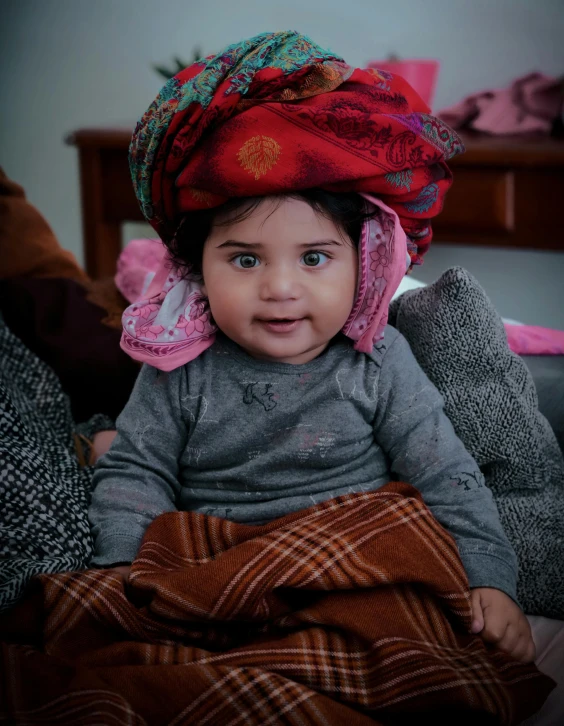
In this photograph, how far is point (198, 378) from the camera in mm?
985

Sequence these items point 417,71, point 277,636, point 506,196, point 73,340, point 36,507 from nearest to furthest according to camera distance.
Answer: point 277,636 < point 36,507 < point 73,340 < point 506,196 < point 417,71

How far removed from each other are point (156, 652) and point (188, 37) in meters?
2.61

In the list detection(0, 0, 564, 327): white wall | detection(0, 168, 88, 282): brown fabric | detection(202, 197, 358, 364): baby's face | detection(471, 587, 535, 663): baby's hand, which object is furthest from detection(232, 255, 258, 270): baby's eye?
detection(0, 0, 564, 327): white wall

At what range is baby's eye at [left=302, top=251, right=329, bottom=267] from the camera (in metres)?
0.92

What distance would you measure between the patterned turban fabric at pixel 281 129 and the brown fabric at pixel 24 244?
703mm

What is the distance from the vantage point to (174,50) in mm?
2922

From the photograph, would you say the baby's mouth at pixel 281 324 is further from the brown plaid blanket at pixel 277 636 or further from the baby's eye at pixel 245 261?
the brown plaid blanket at pixel 277 636

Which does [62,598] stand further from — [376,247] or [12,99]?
[12,99]

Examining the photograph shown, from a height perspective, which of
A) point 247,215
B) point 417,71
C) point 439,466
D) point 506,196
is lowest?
point 439,466

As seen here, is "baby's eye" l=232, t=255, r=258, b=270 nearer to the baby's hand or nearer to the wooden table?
the baby's hand

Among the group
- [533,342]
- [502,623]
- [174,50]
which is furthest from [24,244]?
[174,50]

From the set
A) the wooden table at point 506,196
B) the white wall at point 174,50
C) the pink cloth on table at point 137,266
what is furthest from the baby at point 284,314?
the white wall at point 174,50

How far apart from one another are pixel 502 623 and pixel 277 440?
33cm

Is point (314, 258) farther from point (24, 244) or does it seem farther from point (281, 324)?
point (24, 244)
